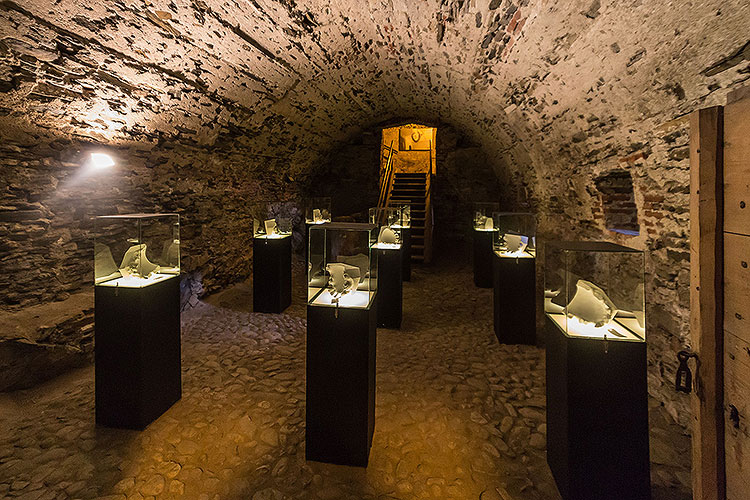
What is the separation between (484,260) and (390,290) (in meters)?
2.97

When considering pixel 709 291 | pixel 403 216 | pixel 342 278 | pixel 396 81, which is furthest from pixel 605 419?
pixel 403 216

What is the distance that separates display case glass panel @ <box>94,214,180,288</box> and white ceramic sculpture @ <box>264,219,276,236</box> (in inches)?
97.7

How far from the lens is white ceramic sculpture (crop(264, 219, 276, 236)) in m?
5.47

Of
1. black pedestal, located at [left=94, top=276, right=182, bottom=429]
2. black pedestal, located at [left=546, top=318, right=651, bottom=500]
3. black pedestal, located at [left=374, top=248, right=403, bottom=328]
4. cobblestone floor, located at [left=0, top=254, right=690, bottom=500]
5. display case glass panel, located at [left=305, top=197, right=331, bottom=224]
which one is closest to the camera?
black pedestal, located at [left=546, top=318, right=651, bottom=500]

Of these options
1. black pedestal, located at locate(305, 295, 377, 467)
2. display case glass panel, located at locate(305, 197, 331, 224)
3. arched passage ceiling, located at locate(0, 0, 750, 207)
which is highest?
arched passage ceiling, located at locate(0, 0, 750, 207)

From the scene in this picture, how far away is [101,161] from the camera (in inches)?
148

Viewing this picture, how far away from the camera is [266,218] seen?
5605 millimetres

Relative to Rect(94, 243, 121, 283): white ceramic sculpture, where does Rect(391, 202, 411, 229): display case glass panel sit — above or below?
above

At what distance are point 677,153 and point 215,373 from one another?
4361 mm

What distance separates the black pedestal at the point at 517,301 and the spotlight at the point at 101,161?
476 centimetres

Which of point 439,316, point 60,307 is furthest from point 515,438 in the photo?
point 60,307

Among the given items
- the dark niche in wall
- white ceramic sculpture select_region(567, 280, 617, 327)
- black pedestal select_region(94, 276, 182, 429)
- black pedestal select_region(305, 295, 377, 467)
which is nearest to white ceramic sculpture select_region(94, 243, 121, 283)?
black pedestal select_region(94, 276, 182, 429)

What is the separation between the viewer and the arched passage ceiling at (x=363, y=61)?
2.17 meters

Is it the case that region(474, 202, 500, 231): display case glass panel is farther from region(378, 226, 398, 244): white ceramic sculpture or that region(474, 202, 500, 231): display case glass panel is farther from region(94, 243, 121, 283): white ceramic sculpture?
region(94, 243, 121, 283): white ceramic sculpture
